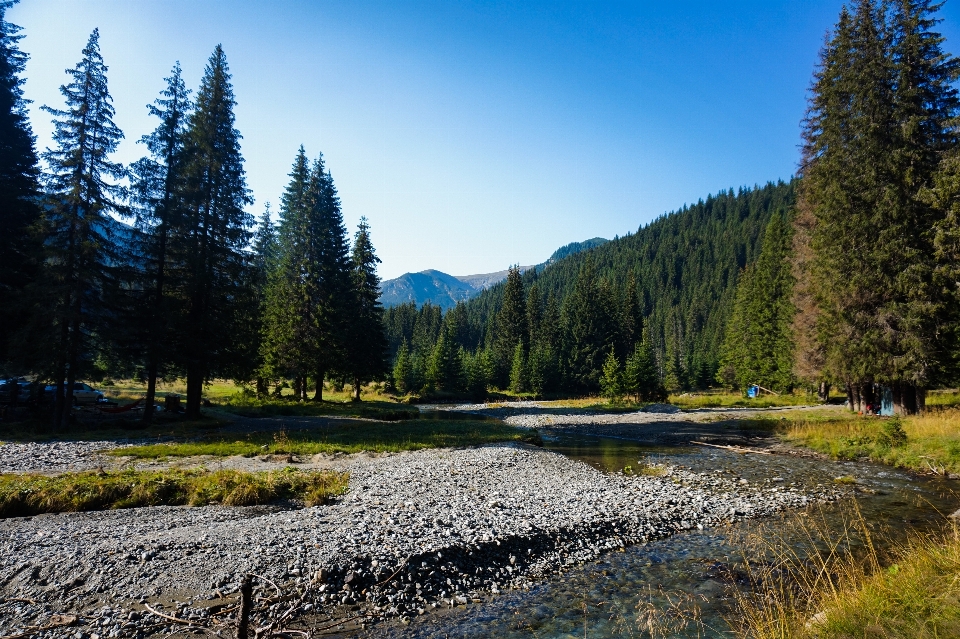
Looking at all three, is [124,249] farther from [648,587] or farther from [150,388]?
[648,587]

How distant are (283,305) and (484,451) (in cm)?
2481

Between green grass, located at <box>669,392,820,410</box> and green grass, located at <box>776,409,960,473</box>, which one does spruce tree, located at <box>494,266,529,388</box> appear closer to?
green grass, located at <box>669,392,820,410</box>

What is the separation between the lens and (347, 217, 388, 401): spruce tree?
41469 mm

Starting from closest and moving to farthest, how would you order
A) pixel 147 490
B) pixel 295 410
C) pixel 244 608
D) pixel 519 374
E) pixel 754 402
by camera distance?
pixel 244 608 < pixel 147 490 < pixel 295 410 < pixel 754 402 < pixel 519 374

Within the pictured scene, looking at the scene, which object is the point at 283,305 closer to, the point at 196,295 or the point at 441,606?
the point at 196,295

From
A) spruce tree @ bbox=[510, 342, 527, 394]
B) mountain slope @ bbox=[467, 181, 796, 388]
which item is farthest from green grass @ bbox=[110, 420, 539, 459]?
mountain slope @ bbox=[467, 181, 796, 388]

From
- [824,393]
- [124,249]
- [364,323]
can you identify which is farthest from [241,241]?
[824,393]

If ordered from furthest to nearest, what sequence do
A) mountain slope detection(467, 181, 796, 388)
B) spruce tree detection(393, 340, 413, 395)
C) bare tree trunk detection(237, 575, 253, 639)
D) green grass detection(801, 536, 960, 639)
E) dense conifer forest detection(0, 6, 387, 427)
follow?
mountain slope detection(467, 181, 796, 388), spruce tree detection(393, 340, 413, 395), dense conifer forest detection(0, 6, 387, 427), green grass detection(801, 536, 960, 639), bare tree trunk detection(237, 575, 253, 639)

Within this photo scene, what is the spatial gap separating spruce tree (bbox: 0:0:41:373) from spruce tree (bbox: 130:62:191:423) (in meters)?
4.85

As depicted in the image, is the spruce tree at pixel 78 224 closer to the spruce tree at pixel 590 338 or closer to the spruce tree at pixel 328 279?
the spruce tree at pixel 328 279

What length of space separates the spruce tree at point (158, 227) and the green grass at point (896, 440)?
3022 cm

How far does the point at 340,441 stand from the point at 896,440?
21483 mm

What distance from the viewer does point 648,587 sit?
25.5 feet

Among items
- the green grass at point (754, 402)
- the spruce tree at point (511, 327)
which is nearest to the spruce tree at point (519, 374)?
the spruce tree at point (511, 327)
